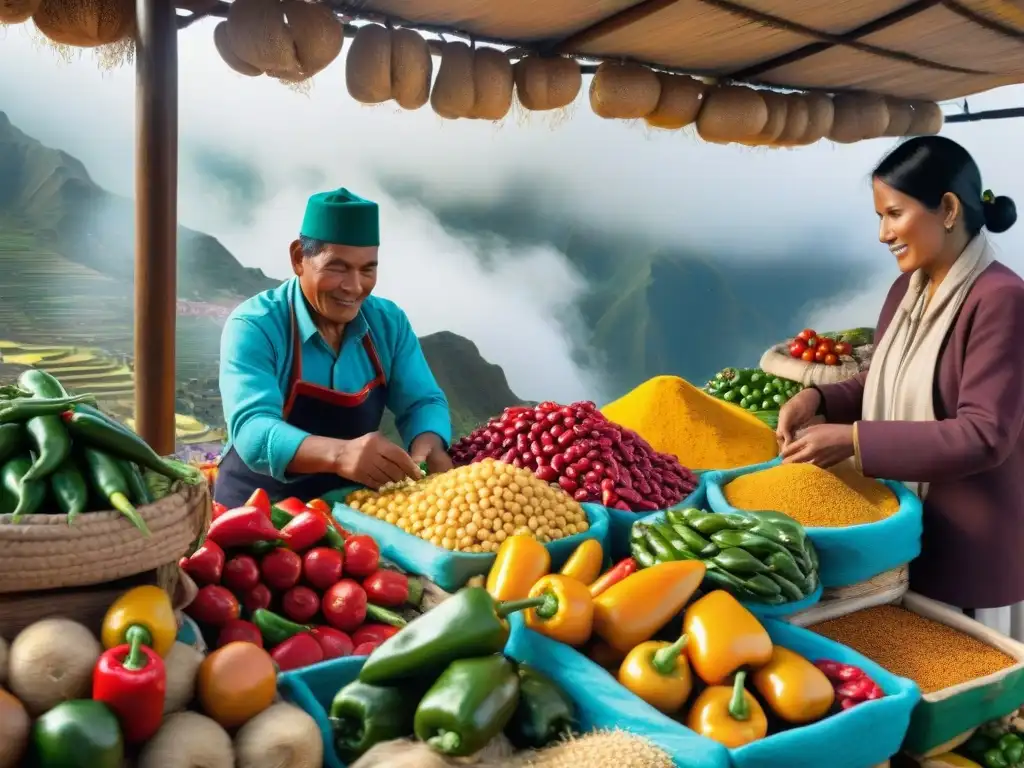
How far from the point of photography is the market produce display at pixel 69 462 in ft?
4.00

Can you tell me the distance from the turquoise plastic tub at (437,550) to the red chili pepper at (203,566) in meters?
0.44

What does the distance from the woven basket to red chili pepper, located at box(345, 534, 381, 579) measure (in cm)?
49

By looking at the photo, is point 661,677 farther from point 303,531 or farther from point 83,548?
point 83,548

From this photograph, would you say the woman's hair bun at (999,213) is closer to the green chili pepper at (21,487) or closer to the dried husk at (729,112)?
the green chili pepper at (21,487)

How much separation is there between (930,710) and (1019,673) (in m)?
→ 0.32

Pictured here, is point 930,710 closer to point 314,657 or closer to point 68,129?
point 314,657

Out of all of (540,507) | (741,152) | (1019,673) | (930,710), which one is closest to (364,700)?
(540,507)

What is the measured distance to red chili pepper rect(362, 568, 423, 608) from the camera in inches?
69.3

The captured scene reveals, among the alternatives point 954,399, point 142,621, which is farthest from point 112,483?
point 954,399

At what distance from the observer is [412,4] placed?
10.2 ft

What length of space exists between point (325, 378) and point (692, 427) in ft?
4.13

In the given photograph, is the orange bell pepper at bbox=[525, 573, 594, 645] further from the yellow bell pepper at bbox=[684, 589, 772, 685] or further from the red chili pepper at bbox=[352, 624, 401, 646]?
the red chili pepper at bbox=[352, 624, 401, 646]

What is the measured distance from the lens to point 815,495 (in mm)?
2102

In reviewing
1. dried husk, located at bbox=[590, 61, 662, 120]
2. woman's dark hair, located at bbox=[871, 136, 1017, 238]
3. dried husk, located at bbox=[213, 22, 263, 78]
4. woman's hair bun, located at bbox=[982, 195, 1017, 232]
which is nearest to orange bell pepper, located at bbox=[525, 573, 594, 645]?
woman's dark hair, located at bbox=[871, 136, 1017, 238]
